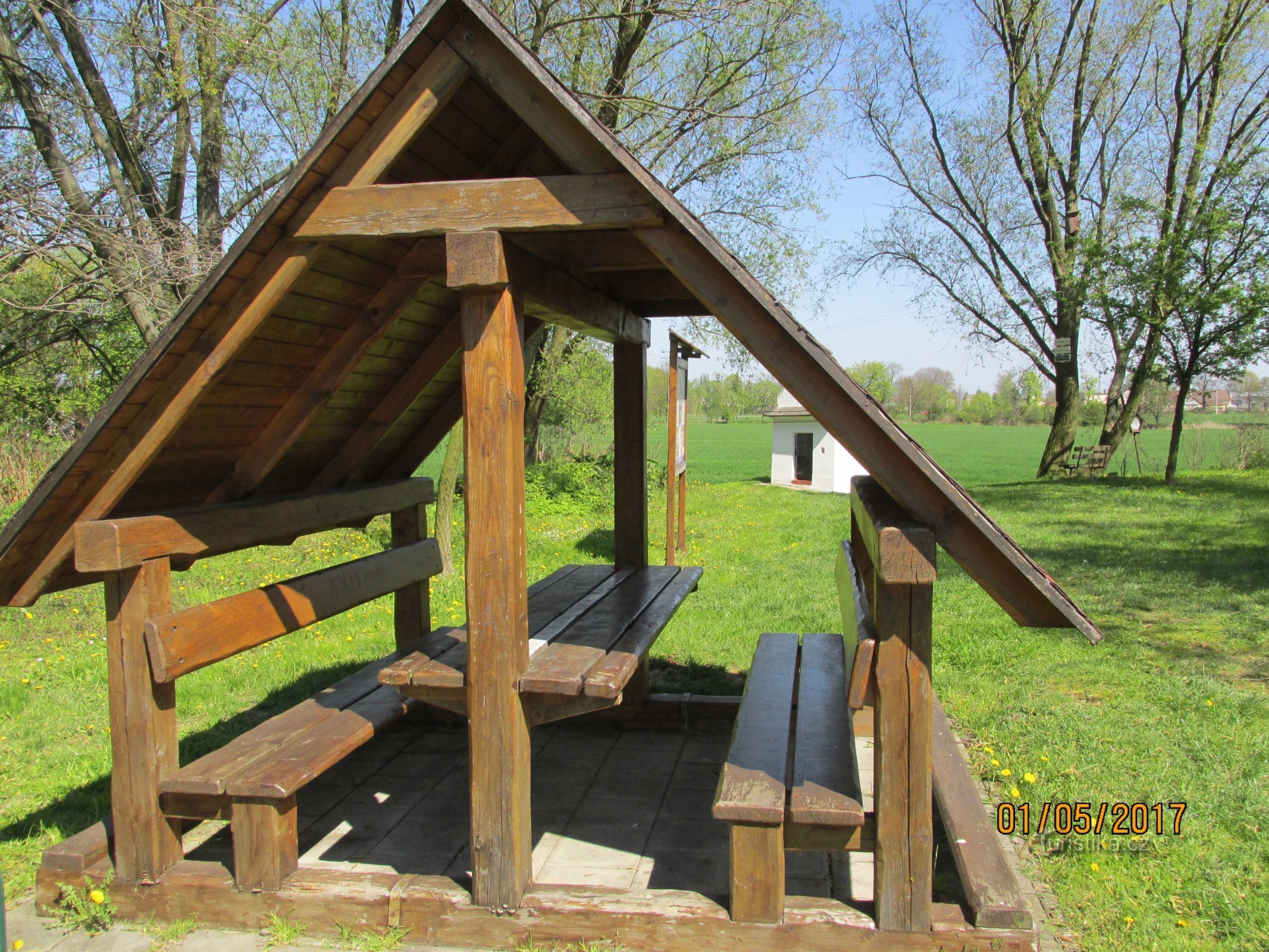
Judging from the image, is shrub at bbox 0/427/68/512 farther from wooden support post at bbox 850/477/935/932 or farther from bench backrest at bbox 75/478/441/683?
wooden support post at bbox 850/477/935/932

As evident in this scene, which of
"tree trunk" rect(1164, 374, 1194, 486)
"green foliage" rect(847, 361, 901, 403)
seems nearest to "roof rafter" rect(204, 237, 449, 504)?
"tree trunk" rect(1164, 374, 1194, 486)

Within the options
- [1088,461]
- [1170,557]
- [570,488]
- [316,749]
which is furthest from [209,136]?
[1088,461]

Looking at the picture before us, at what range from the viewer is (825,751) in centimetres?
360

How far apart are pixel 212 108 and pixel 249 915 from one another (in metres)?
10.9

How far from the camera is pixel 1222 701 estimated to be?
5.75 metres

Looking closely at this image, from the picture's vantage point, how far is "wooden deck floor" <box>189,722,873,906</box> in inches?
153

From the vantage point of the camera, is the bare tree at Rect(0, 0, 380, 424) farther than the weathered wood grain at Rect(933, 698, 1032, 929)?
A: Yes

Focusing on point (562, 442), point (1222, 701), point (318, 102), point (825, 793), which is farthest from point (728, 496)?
point (825, 793)

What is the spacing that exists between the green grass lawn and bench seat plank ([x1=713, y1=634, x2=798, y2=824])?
3.92ft

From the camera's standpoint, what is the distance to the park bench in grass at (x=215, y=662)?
348cm

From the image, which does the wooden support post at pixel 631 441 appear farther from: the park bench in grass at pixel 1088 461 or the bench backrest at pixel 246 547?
the park bench in grass at pixel 1088 461

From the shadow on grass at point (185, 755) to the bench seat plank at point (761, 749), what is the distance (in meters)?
2.76

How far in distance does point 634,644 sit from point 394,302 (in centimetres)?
179
